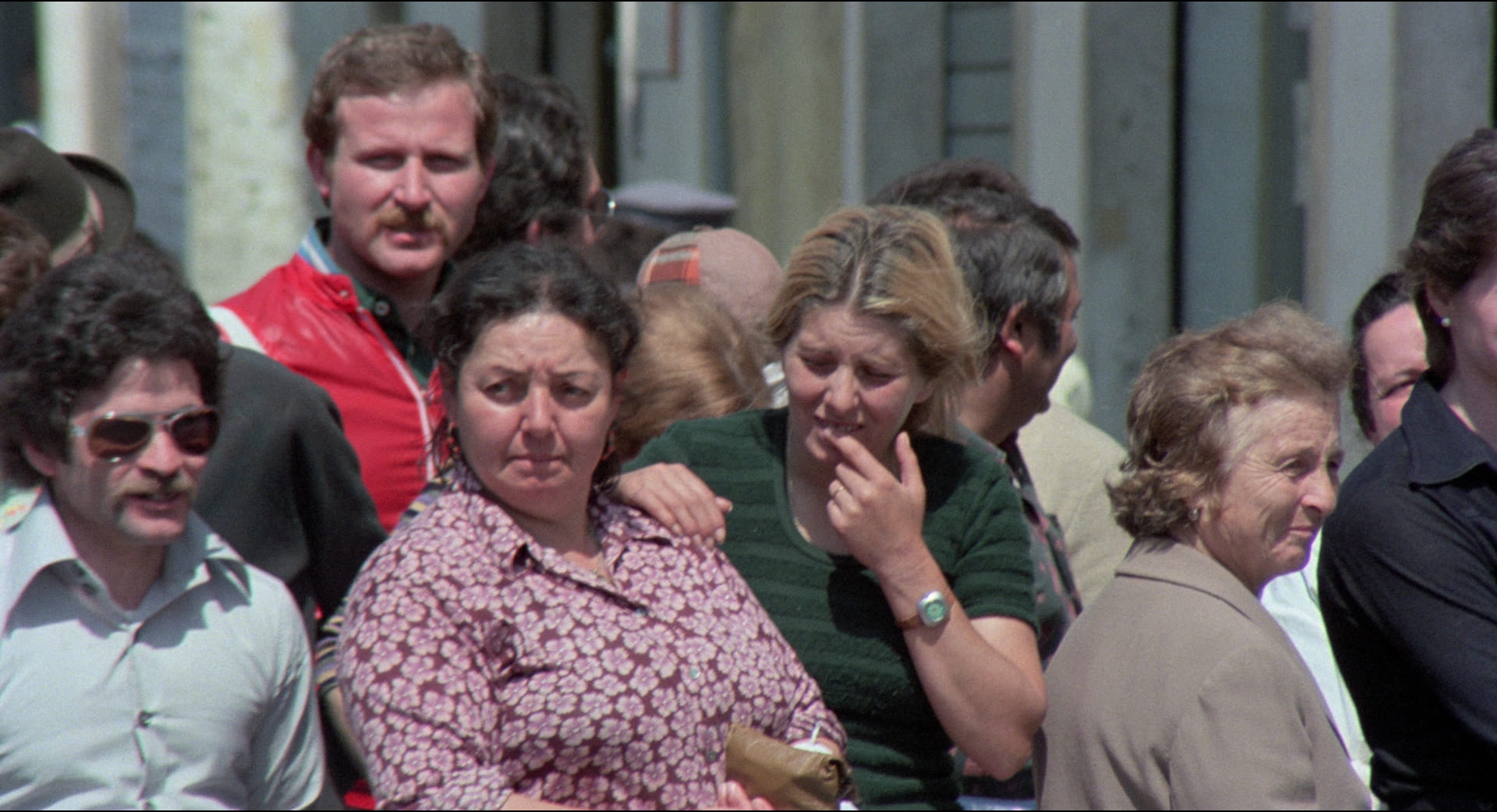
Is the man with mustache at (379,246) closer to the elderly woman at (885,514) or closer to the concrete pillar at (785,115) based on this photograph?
the elderly woman at (885,514)

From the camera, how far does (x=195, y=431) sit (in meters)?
2.34

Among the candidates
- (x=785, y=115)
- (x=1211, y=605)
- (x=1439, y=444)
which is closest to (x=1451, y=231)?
(x=1439, y=444)

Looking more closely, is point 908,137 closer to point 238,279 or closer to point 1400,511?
point 238,279

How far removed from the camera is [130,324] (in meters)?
2.32

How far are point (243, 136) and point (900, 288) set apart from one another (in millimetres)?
4260

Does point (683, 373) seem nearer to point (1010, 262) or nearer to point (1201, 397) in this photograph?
point (1010, 262)

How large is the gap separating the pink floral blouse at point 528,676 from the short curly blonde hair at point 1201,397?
1.96ft

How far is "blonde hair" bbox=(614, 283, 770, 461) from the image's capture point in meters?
3.00

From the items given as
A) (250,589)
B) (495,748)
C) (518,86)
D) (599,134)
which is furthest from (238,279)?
(495,748)

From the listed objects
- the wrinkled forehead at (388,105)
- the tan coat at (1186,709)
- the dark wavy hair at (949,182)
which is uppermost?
the wrinkled forehead at (388,105)

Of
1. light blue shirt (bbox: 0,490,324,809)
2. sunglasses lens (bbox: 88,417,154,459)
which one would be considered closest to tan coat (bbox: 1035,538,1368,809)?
light blue shirt (bbox: 0,490,324,809)

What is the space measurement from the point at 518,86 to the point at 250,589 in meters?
1.49

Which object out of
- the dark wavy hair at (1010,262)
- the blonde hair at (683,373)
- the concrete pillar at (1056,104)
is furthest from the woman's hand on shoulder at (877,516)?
the concrete pillar at (1056,104)

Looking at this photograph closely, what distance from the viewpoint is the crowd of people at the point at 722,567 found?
7.12ft
